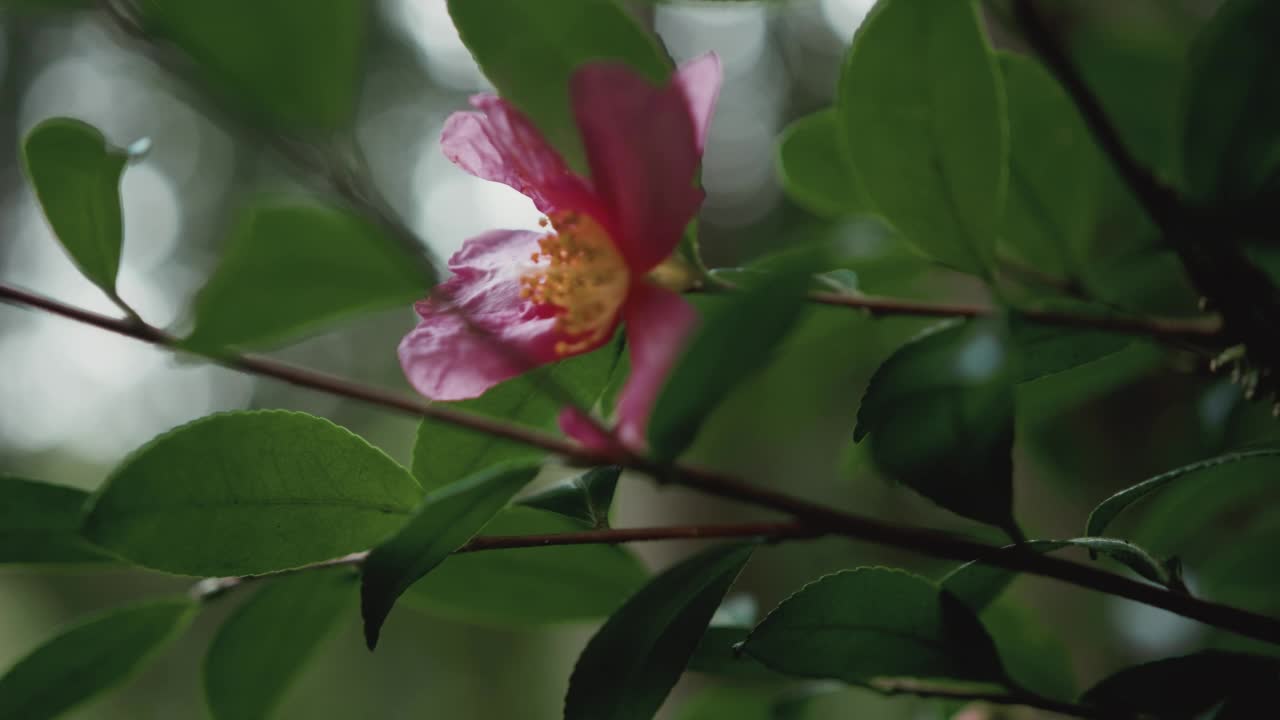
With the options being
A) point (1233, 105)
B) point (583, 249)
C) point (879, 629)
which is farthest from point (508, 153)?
point (1233, 105)

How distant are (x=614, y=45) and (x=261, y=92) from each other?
0.15 m

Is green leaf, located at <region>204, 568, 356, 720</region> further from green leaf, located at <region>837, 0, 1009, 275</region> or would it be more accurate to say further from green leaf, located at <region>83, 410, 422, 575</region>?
green leaf, located at <region>837, 0, 1009, 275</region>

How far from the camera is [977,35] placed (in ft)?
1.34

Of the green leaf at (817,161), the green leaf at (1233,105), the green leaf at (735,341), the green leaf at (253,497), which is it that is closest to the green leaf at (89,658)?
the green leaf at (253,497)

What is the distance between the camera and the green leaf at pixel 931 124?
0.41 m

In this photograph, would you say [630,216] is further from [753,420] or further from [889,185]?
[753,420]

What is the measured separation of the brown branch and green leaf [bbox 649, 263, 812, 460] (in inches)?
1.1

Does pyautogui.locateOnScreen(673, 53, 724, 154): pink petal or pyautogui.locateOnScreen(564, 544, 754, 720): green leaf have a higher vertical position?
pyautogui.locateOnScreen(673, 53, 724, 154): pink petal

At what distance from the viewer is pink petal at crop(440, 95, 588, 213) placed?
1.35ft

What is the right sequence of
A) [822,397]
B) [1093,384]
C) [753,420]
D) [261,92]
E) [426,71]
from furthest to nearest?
[426,71] < [753,420] < [822,397] < [1093,384] < [261,92]

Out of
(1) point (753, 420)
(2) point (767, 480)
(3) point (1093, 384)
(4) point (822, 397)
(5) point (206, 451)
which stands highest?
(5) point (206, 451)

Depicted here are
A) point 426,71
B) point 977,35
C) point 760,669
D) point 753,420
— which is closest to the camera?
point 977,35

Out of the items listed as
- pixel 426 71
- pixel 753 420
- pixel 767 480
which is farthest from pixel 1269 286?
pixel 426 71

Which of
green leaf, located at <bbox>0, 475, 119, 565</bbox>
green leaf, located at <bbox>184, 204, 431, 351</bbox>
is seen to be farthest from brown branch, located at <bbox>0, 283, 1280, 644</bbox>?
green leaf, located at <bbox>0, 475, 119, 565</bbox>
